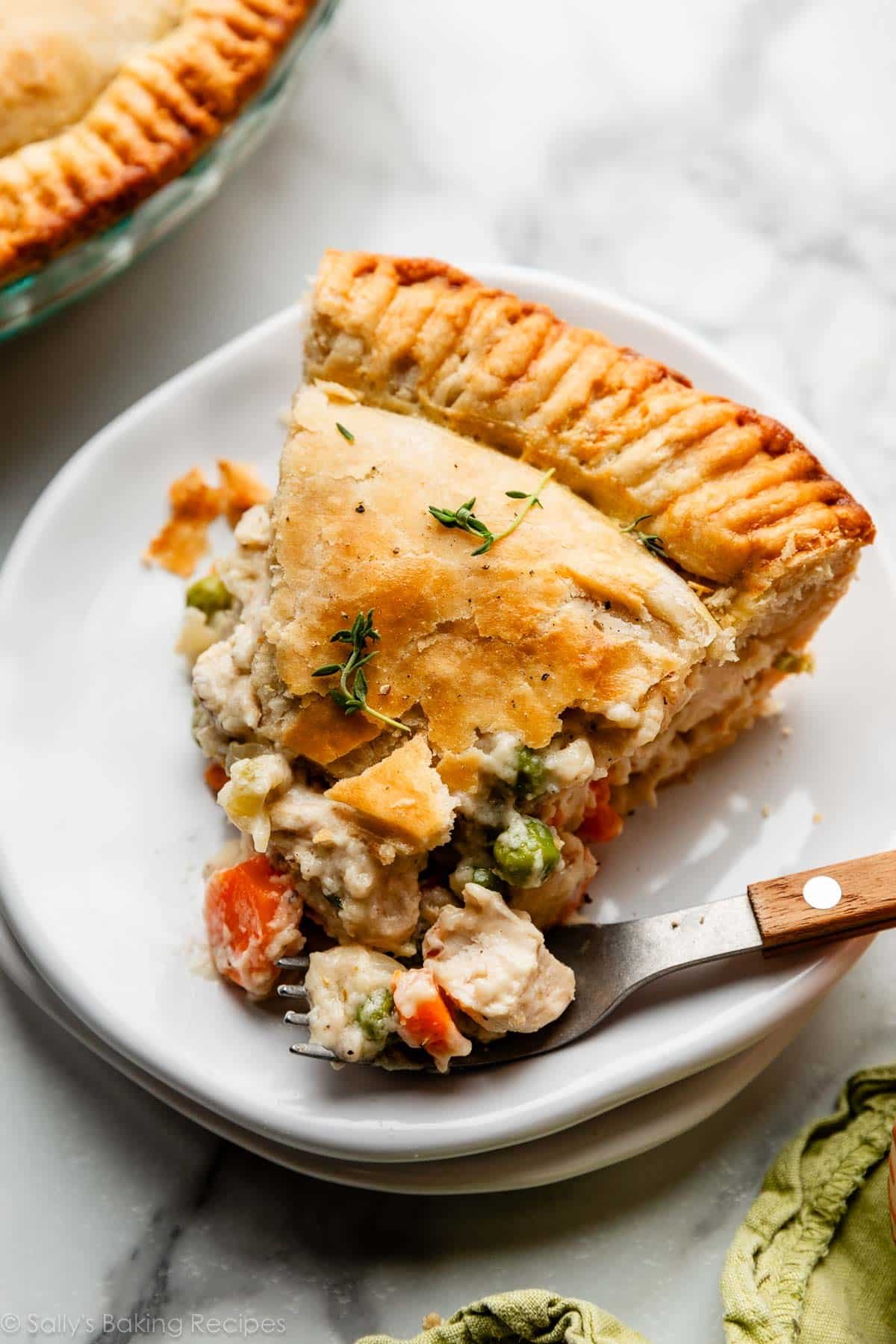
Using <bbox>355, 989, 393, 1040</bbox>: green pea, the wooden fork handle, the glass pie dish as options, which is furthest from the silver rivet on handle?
the glass pie dish

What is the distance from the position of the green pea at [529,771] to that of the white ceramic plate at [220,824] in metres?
0.58

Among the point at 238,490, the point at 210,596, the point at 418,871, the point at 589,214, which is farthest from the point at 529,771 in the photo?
the point at 589,214

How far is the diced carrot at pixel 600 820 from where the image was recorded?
3.50 metres

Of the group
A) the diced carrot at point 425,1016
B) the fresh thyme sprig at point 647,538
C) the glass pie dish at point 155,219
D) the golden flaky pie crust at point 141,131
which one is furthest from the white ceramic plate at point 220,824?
the fresh thyme sprig at point 647,538

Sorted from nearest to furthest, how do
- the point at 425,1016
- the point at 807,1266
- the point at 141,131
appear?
the point at 425,1016
the point at 807,1266
the point at 141,131

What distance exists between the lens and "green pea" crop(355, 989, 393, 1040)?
3096 millimetres

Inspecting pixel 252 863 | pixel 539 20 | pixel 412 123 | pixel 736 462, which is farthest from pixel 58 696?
pixel 539 20

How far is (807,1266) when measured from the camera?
348 centimetres

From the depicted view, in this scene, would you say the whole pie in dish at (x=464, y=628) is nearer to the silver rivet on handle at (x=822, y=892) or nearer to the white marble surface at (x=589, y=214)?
the silver rivet on handle at (x=822, y=892)

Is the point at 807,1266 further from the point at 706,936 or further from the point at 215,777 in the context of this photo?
the point at 215,777

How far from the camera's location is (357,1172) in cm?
339

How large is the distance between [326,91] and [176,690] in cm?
203

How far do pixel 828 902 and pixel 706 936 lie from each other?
285mm

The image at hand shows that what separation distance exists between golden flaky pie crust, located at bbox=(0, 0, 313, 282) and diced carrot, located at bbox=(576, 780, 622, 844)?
78.9 inches
